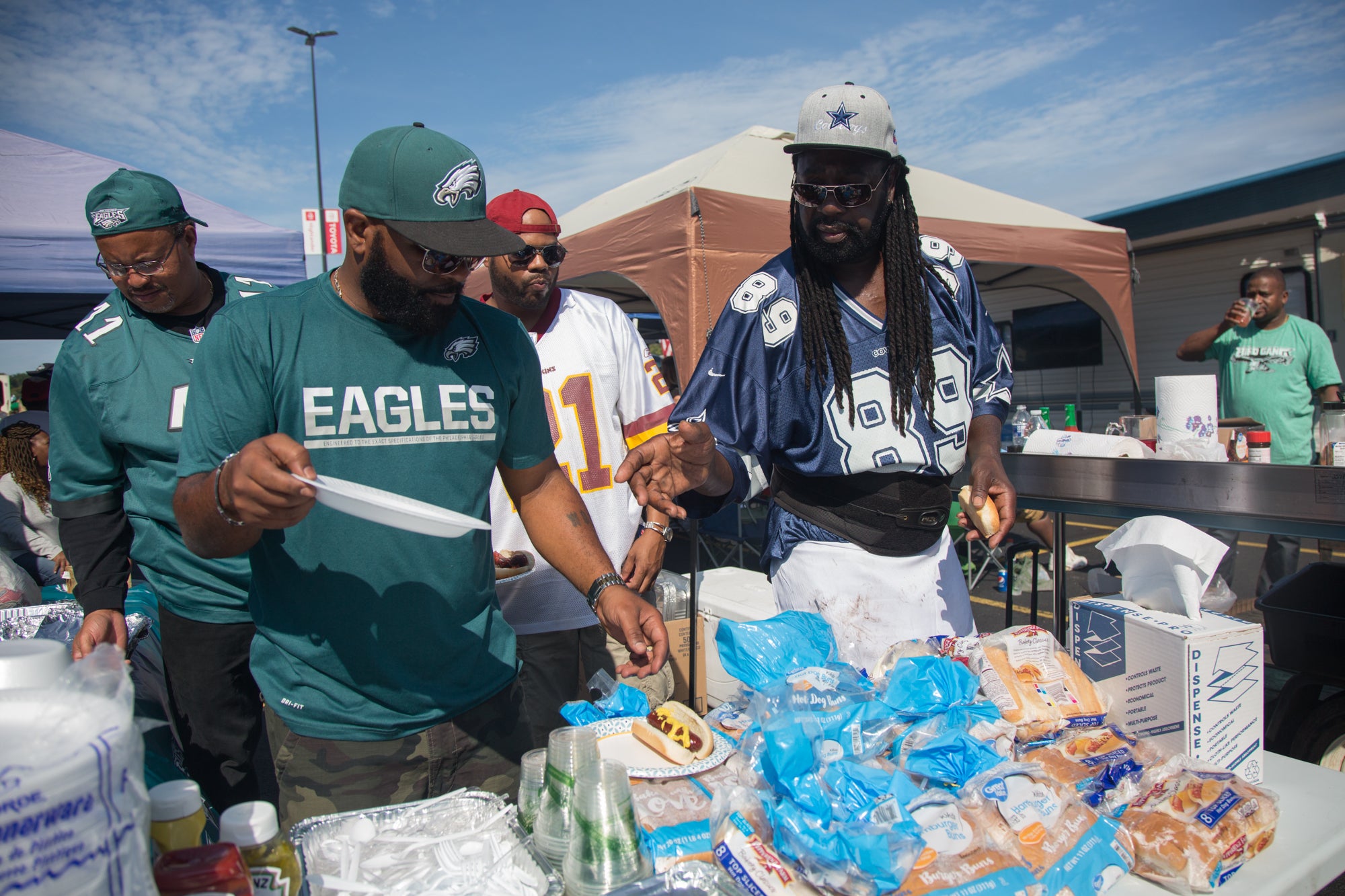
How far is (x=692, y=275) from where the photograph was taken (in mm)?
6059

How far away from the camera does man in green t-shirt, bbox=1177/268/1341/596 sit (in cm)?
545

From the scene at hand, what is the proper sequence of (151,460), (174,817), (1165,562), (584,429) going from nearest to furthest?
1. (174,817)
2. (1165,562)
3. (151,460)
4. (584,429)

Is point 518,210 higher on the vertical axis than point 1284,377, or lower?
higher

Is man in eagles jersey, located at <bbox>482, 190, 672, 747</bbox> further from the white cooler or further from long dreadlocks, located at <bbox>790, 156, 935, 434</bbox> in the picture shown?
long dreadlocks, located at <bbox>790, 156, 935, 434</bbox>

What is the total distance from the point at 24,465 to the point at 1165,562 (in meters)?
6.41

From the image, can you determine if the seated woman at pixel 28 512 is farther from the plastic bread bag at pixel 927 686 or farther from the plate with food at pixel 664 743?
the plastic bread bag at pixel 927 686

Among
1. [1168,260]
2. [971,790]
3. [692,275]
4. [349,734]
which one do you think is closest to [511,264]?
[349,734]

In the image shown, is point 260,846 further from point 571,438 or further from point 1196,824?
Answer: point 571,438

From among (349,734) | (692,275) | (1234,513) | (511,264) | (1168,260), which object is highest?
(1168,260)

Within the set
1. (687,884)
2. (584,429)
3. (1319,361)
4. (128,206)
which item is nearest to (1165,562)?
(687,884)

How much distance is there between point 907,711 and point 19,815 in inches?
53.2

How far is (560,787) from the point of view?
48.5 inches

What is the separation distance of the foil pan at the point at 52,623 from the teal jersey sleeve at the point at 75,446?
34 cm

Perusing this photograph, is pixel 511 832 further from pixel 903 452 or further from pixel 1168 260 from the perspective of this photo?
pixel 1168 260
